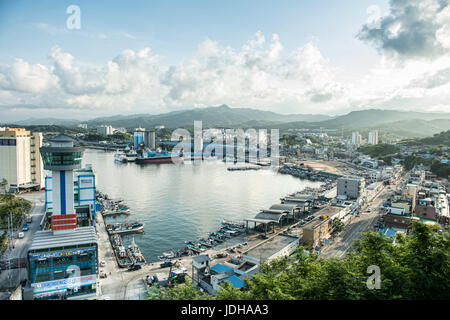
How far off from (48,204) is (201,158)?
56.6 ft

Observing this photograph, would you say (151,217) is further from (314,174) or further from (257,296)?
(314,174)

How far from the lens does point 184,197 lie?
11.1 metres

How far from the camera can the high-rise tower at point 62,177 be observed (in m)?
5.41

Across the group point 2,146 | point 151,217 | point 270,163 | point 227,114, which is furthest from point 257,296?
point 227,114

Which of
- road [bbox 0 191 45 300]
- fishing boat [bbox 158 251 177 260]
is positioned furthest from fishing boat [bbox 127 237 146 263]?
A: road [bbox 0 191 45 300]

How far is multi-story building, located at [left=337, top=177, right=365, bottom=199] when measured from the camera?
10680 mm

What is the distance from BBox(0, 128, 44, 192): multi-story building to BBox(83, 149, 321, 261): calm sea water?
98.8 inches

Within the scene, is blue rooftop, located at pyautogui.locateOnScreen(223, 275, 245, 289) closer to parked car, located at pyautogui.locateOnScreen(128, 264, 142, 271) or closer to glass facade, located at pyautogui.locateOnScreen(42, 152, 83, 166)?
parked car, located at pyautogui.locateOnScreen(128, 264, 142, 271)

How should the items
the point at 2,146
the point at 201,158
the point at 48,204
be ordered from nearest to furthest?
the point at 48,204 < the point at 2,146 < the point at 201,158

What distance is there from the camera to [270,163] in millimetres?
22219

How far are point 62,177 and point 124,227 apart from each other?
8.54 ft

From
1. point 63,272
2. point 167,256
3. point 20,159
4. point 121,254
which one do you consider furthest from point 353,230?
point 20,159

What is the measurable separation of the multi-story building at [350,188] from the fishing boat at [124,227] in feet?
23.3
